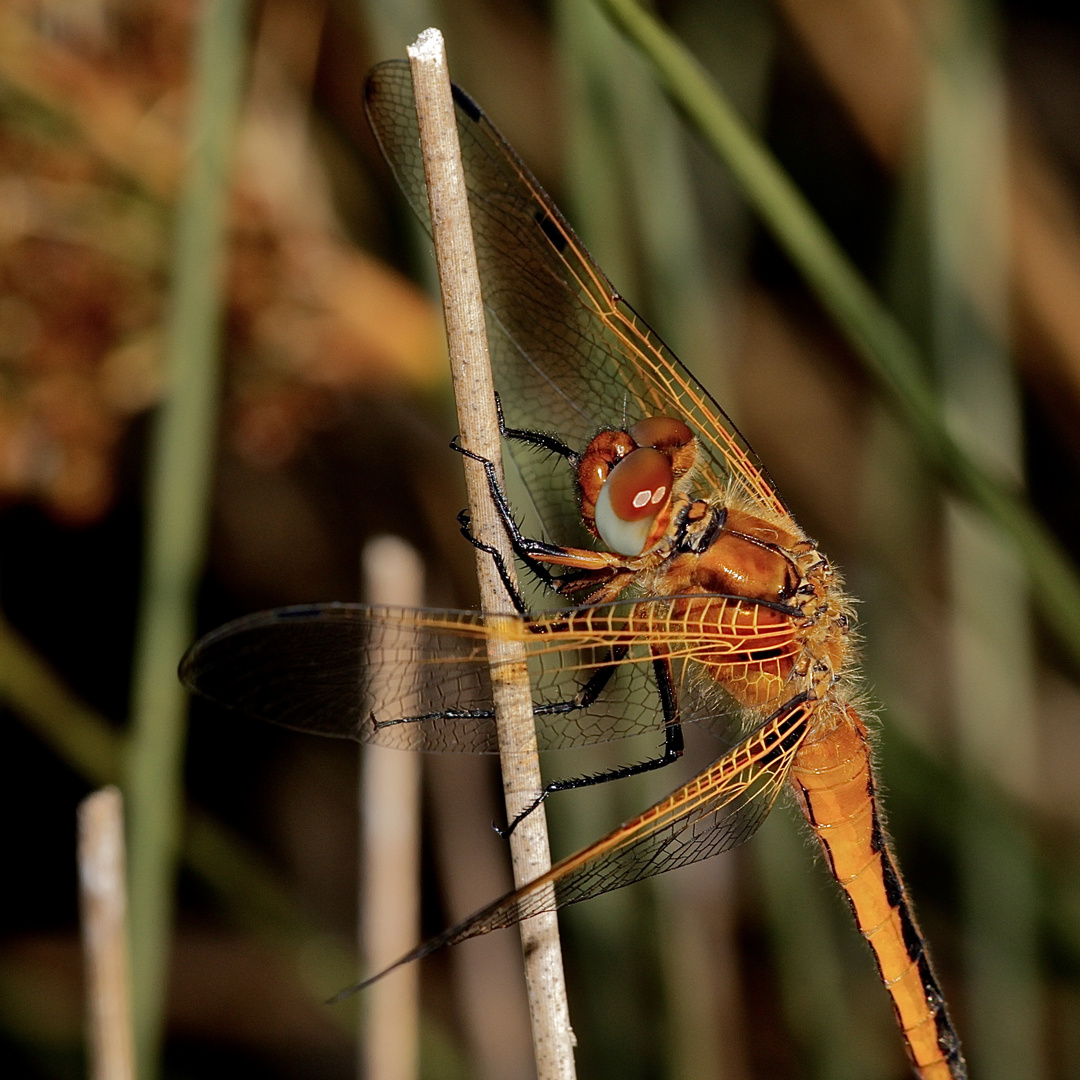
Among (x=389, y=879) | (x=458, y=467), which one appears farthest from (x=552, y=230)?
(x=458, y=467)

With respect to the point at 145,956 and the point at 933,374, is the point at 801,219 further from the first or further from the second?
the point at 145,956

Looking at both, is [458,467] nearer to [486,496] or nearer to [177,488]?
[177,488]

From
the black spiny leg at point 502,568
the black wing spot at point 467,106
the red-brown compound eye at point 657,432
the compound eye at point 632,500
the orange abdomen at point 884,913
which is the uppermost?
the black wing spot at point 467,106

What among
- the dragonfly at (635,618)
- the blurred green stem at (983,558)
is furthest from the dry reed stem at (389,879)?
the blurred green stem at (983,558)

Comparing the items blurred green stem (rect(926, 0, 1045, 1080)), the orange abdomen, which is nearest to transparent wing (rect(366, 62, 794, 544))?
the orange abdomen

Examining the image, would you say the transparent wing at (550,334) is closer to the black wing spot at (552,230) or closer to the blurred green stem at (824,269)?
the black wing spot at (552,230)
